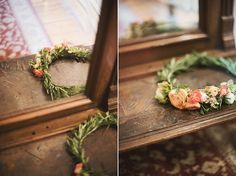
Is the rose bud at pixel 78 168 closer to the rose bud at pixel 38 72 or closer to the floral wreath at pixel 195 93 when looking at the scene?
the rose bud at pixel 38 72

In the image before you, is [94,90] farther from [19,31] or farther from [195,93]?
[195,93]

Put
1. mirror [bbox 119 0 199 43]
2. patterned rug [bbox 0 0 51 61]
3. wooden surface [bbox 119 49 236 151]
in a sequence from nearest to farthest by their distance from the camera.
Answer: patterned rug [bbox 0 0 51 61], wooden surface [bbox 119 49 236 151], mirror [bbox 119 0 199 43]

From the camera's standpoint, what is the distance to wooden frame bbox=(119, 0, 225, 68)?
170 centimetres

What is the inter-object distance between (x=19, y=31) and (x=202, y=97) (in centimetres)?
85

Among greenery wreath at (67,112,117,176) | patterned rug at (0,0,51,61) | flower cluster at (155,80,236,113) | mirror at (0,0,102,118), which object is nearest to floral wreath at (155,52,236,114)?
flower cluster at (155,80,236,113)

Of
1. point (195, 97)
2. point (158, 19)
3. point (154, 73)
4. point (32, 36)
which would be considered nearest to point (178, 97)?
point (195, 97)

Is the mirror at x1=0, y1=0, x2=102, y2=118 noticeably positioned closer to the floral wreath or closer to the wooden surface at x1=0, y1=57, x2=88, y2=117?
the wooden surface at x1=0, y1=57, x2=88, y2=117

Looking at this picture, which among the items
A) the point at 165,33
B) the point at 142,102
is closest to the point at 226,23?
the point at 165,33

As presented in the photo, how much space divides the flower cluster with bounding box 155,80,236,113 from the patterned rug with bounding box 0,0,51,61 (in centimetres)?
70

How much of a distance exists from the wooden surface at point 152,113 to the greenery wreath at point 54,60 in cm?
35

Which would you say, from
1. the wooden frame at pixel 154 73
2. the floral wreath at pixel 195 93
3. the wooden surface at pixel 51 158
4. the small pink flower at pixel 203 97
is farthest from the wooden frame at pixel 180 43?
the wooden surface at pixel 51 158

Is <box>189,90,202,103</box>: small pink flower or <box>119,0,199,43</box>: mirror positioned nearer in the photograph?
<box>189,90,202,103</box>: small pink flower

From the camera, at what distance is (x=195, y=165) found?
1.33 m

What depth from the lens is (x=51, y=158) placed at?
3.13 ft
